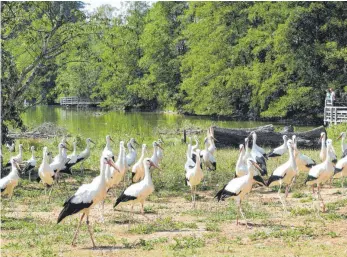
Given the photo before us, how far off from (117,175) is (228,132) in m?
11.4

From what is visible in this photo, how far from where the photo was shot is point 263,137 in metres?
23.9

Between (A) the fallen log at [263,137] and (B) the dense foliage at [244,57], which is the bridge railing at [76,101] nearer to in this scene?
(B) the dense foliage at [244,57]

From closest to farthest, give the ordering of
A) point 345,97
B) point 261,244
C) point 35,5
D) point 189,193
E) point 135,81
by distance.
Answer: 1. point 261,244
2. point 189,193
3. point 35,5
4. point 345,97
5. point 135,81

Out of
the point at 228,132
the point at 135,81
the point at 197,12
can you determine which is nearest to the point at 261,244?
the point at 228,132

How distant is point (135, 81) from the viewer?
6631 centimetres

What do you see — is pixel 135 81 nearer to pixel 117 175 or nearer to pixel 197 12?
pixel 197 12

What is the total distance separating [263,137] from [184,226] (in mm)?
14060

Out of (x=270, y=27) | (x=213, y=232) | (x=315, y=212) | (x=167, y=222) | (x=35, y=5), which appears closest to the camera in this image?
(x=213, y=232)

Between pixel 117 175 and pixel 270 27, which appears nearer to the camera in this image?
pixel 117 175

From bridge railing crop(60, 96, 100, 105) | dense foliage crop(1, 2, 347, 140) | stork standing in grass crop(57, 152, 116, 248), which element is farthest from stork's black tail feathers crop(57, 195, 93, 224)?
bridge railing crop(60, 96, 100, 105)

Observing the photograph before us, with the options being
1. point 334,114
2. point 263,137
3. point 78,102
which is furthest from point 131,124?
point 78,102

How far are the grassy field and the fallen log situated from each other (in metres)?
8.14

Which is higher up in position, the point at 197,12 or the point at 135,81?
the point at 197,12

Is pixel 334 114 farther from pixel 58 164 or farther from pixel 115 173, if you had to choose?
pixel 115 173
